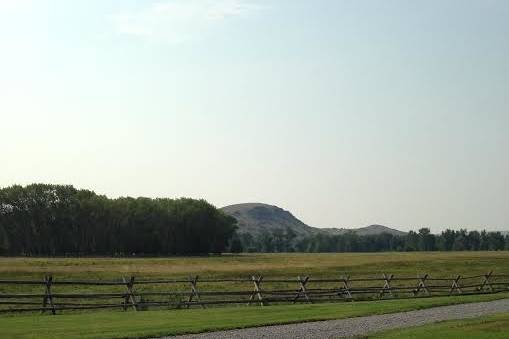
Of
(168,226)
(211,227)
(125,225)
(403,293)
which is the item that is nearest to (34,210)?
(125,225)

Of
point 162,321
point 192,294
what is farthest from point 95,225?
point 162,321

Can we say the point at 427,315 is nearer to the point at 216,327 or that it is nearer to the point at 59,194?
the point at 216,327

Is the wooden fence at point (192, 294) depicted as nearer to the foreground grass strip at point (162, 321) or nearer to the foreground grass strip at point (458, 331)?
the foreground grass strip at point (162, 321)

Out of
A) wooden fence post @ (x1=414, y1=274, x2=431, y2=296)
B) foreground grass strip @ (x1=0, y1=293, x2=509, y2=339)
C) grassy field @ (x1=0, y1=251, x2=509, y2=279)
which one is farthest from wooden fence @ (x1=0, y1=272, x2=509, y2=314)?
grassy field @ (x1=0, y1=251, x2=509, y2=279)

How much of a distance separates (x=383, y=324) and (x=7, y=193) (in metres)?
119

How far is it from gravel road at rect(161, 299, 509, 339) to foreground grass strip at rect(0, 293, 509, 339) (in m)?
0.83

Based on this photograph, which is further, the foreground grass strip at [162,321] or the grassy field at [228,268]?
the grassy field at [228,268]

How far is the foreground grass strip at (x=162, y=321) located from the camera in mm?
18062

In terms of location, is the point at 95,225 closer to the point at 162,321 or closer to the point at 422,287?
the point at 422,287

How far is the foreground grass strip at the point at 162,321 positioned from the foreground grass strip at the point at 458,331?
420 cm

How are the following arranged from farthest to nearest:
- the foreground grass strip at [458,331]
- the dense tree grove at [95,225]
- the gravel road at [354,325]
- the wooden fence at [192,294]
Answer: the dense tree grove at [95,225]
the wooden fence at [192,294]
the gravel road at [354,325]
the foreground grass strip at [458,331]

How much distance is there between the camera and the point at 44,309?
24969 millimetres

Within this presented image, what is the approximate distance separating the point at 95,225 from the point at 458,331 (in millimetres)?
119448

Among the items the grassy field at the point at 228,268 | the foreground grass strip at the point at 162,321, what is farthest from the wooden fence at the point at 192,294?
the grassy field at the point at 228,268
